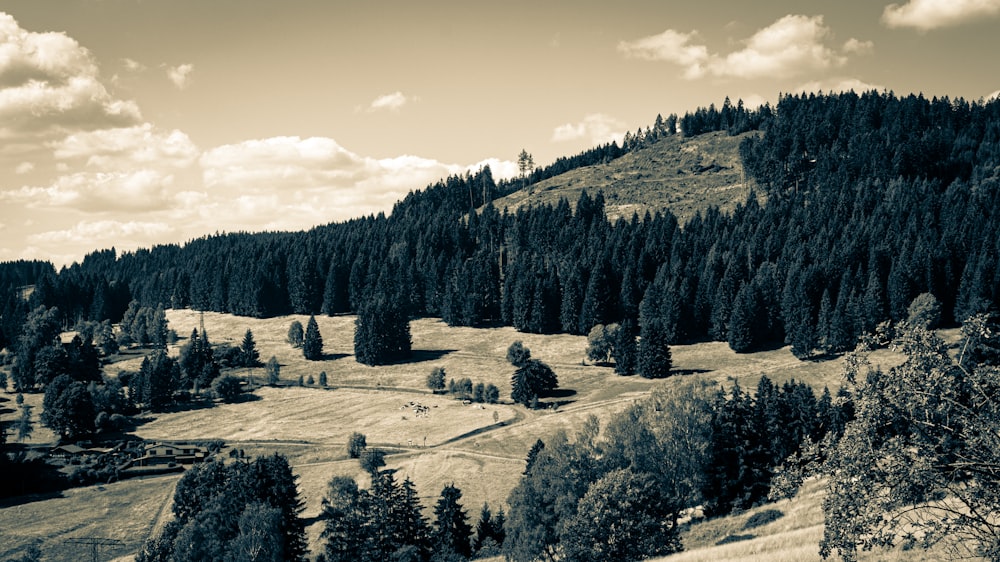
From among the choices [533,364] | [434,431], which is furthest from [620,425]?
[533,364]

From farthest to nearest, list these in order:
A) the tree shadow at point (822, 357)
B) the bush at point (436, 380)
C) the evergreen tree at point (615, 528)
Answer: the bush at point (436, 380), the tree shadow at point (822, 357), the evergreen tree at point (615, 528)

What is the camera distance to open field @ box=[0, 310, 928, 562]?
78875mm

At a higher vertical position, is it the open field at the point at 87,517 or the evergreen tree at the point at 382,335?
the evergreen tree at the point at 382,335

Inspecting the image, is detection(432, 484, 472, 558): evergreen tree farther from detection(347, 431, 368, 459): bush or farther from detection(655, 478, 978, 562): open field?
detection(347, 431, 368, 459): bush

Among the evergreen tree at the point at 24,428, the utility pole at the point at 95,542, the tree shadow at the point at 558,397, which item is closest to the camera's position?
the utility pole at the point at 95,542

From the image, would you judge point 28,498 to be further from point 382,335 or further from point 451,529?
point 382,335

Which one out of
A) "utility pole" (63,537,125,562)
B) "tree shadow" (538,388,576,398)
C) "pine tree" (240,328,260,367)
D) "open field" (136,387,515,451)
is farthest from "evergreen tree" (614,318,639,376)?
"pine tree" (240,328,260,367)

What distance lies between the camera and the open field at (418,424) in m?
78.9

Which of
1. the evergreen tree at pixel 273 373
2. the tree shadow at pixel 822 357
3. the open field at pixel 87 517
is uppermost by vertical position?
the evergreen tree at pixel 273 373

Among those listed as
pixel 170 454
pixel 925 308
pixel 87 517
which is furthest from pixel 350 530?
pixel 925 308

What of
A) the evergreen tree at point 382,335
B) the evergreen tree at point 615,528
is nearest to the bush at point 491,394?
the evergreen tree at point 382,335

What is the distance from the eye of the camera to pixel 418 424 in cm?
10750

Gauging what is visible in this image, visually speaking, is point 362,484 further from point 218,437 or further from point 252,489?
point 218,437

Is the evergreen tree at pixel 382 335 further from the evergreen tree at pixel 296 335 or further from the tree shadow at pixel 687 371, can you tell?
the tree shadow at pixel 687 371
